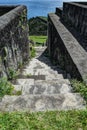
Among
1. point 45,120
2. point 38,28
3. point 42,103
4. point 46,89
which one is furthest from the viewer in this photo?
point 38,28

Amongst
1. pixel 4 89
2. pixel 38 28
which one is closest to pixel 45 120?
pixel 4 89

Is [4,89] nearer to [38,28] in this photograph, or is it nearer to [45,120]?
[45,120]

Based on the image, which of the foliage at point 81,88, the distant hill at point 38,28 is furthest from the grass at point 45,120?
the distant hill at point 38,28

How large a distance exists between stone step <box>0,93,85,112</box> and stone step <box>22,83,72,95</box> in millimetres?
798

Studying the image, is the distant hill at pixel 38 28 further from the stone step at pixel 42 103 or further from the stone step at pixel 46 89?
the stone step at pixel 42 103

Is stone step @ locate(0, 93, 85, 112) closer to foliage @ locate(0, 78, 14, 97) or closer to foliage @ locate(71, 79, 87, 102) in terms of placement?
foliage @ locate(71, 79, 87, 102)

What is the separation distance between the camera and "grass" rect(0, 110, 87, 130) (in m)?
3.47

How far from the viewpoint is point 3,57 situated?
634 centimetres

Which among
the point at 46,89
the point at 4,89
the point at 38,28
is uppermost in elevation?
the point at 4,89

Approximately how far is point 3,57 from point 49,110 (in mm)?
2850

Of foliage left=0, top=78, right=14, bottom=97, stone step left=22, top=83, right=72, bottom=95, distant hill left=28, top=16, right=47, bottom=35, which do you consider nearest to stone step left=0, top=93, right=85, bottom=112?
foliage left=0, top=78, right=14, bottom=97

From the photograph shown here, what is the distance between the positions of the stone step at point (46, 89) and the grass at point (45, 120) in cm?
131

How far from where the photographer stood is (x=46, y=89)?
5.25 meters

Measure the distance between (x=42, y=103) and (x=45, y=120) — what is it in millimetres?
488
